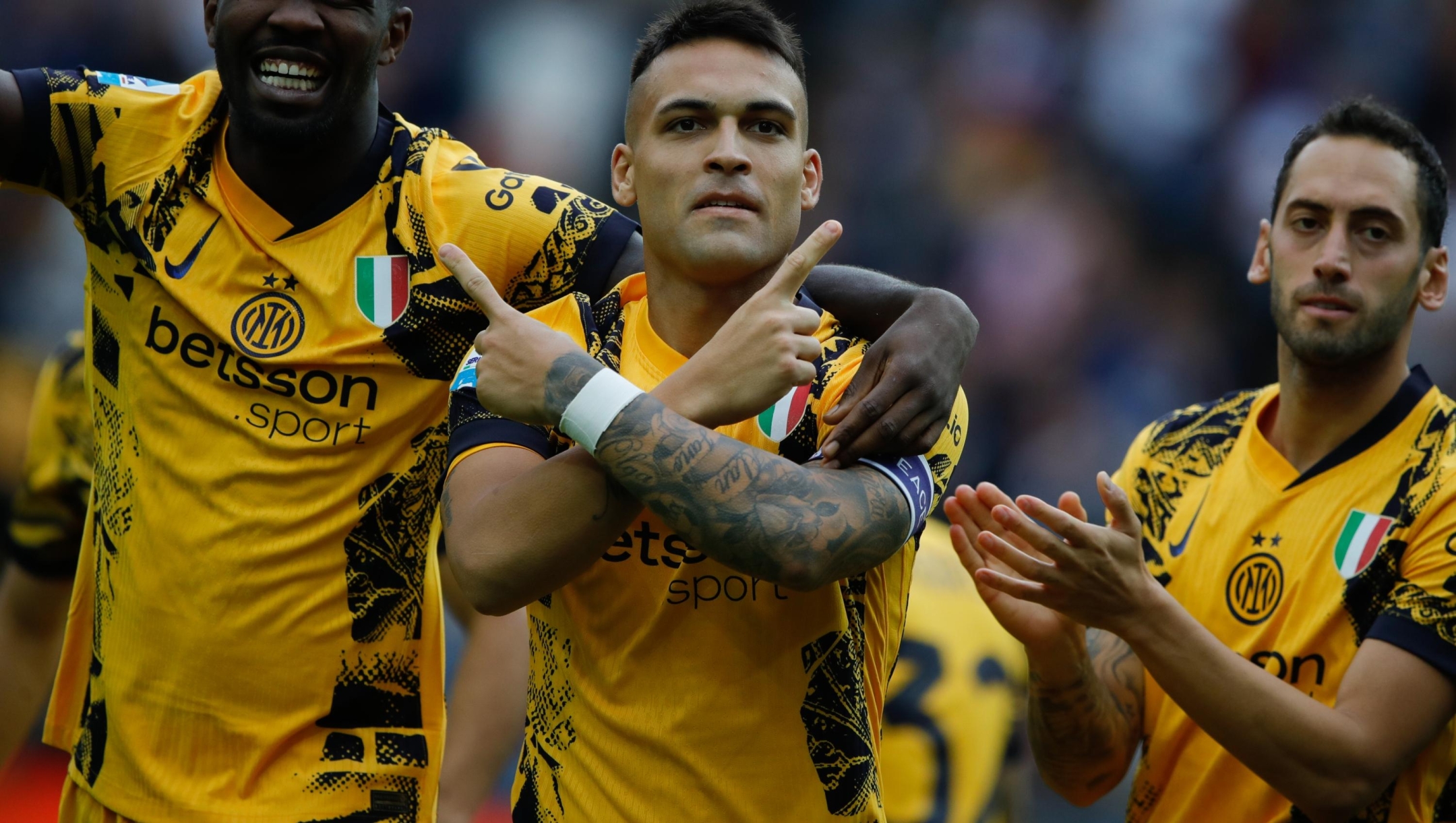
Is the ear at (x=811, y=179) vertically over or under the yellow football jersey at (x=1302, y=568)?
over

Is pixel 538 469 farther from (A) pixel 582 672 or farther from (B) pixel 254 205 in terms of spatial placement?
(B) pixel 254 205

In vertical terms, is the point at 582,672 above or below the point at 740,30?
below

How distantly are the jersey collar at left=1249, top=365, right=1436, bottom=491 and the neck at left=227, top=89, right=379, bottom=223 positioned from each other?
2.49 metres

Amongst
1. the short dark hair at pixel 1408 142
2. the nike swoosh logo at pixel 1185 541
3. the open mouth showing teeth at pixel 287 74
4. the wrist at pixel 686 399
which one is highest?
the short dark hair at pixel 1408 142

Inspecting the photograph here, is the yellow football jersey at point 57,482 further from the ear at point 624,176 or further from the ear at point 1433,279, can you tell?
the ear at point 1433,279

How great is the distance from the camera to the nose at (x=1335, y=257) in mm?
3797

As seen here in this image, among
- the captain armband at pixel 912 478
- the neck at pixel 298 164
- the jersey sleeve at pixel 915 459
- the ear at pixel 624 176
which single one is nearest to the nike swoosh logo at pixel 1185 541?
the jersey sleeve at pixel 915 459

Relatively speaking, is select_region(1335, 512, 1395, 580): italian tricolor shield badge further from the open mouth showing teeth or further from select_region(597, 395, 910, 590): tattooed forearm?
the open mouth showing teeth

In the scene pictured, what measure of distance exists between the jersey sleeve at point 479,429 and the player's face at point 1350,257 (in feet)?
6.70

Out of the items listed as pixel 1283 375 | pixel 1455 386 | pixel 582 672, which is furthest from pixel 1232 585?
pixel 1455 386

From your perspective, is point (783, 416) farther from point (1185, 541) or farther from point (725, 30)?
point (1185, 541)

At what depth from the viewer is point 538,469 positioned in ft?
8.52

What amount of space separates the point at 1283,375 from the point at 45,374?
3533mm

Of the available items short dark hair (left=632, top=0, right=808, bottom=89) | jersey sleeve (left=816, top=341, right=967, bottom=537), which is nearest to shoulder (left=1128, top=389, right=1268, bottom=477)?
jersey sleeve (left=816, top=341, right=967, bottom=537)
